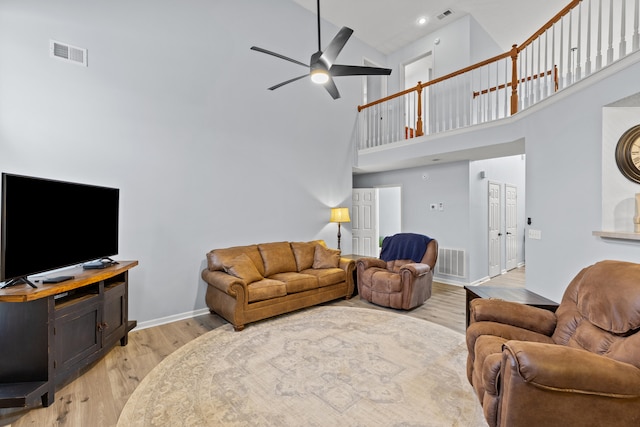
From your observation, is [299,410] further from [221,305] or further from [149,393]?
[221,305]

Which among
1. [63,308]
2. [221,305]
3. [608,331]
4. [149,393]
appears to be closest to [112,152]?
[63,308]

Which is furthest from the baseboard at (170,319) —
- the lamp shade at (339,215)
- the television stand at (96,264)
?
the lamp shade at (339,215)

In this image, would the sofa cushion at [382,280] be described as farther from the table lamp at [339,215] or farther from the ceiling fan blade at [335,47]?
the ceiling fan blade at [335,47]

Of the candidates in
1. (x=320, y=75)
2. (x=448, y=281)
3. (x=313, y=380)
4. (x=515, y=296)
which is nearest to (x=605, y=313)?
(x=515, y=296)

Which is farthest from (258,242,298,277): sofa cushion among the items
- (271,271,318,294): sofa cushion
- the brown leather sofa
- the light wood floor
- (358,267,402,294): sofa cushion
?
(358,267,402,294): sofa cushion

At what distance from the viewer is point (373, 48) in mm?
6930

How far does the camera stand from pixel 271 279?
159 inches

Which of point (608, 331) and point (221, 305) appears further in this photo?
point (221, 305)

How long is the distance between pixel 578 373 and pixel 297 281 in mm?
2994

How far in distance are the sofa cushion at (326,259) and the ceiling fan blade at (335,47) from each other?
112 inches

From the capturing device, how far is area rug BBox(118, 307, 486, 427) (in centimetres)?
195

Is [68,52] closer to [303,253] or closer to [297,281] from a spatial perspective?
[297,281]

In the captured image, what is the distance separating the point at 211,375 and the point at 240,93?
3682 mm

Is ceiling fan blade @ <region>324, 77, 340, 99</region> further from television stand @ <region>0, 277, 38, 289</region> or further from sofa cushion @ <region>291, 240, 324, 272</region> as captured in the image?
television stand @ <region>0, 277, 38, 289</region>
